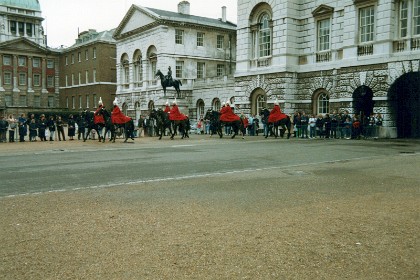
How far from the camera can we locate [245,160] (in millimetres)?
14000

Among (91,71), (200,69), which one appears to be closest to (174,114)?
(200,69)

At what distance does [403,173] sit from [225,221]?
6801 millimetres

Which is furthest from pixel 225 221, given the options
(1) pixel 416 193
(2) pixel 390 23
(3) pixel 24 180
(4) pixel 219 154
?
(2) pixel 390 23

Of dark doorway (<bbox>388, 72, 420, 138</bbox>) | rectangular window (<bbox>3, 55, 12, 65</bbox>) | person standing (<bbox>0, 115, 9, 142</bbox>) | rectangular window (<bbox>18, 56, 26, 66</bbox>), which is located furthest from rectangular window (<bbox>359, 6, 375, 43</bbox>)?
rectangular window (<bbox>18, 56, 26, 66</bbox>)

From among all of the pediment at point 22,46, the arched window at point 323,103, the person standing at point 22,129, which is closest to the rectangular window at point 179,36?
the arched window at point 323,103

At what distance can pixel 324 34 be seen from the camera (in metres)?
30.6

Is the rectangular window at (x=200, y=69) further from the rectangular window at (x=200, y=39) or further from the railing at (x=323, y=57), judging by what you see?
the railing at (x=323, y=57)

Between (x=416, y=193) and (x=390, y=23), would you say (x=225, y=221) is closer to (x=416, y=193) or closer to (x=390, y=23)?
(x=416, y=193)

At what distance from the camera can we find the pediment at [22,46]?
3014 inches

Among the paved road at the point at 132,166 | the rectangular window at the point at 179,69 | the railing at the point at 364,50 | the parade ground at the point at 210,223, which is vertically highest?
the rectangular window at the point at 179,69

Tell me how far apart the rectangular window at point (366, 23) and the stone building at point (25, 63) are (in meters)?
58.9

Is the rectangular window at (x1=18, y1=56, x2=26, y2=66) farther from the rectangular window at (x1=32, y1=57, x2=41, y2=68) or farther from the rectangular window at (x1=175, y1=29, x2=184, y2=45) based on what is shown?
the rectangular window at (x1=175, y1=29, x2=184, y2=45)

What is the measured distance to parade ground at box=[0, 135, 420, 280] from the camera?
4.60 meters

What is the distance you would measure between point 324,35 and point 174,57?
2286cm
